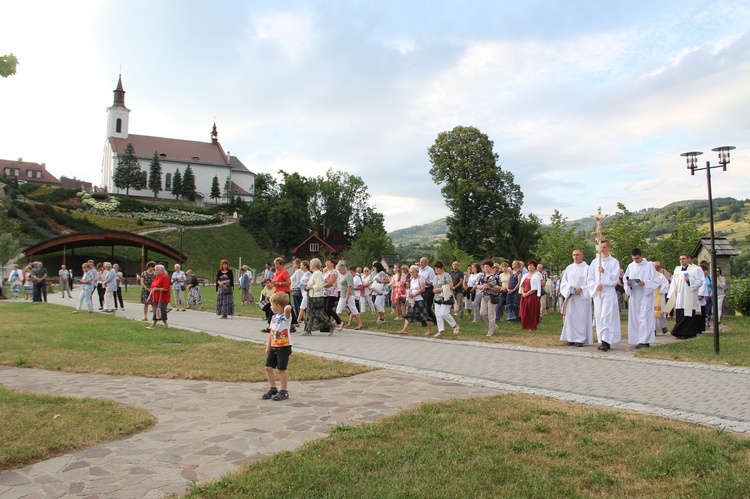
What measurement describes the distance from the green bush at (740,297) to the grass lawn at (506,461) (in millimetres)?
17999

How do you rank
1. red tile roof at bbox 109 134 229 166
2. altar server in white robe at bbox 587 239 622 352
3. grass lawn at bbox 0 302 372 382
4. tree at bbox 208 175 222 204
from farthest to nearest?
red tile roof at bbox 109 134 229 166
tree at bbox 208 175 222 204
altar server in white robe at bbox 587 239 622 352
grass lawn at bbox 0 302 372 382

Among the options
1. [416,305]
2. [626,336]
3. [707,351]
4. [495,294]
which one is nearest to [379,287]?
[416,305]

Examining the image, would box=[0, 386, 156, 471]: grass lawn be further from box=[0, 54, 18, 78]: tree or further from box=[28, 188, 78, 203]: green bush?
box=[28, 188, 78, 203]: green bush

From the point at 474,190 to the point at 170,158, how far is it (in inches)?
3008

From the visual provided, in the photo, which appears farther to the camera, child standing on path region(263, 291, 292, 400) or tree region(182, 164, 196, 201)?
tree region(182, 164, 196, 201)

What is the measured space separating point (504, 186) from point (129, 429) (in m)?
46.5

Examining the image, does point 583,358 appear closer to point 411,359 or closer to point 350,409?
point 411,359

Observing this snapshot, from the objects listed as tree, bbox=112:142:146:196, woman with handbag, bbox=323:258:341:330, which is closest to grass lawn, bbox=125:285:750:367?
woman with handbag, bbox=323:258:341:330

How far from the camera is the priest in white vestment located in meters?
13.2

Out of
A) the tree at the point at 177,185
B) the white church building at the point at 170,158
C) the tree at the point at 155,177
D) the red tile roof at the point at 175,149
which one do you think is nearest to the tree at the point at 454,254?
the tree at the point at 177,185

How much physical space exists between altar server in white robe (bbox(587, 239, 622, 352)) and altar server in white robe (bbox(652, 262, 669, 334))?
129 inches

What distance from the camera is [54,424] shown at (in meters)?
5.35

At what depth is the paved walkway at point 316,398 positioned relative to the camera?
4.27 metres

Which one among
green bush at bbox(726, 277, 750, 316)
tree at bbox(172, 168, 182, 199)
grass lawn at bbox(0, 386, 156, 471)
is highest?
tree at bbox(172, 168, 182, 199)
